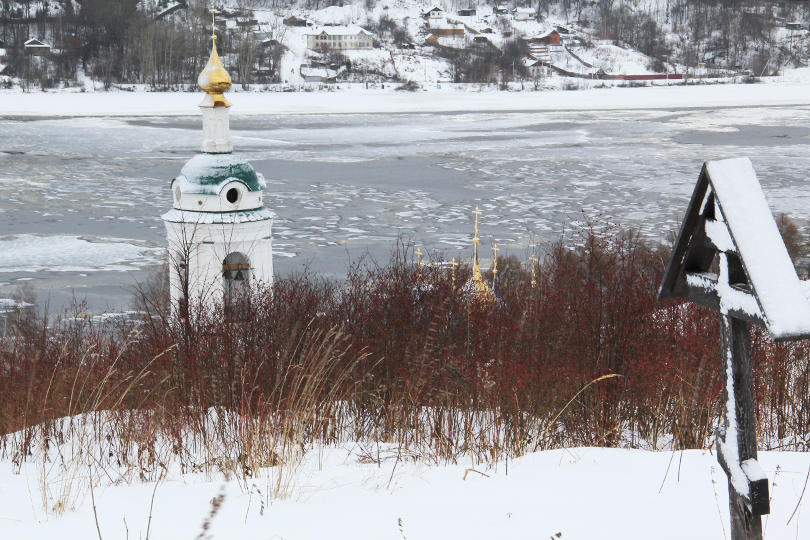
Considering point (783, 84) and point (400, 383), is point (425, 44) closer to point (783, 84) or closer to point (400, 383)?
point (783, 84)

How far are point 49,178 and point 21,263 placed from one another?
39.2ft

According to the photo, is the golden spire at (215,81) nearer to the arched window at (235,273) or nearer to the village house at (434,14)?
the arched window at (235,273)

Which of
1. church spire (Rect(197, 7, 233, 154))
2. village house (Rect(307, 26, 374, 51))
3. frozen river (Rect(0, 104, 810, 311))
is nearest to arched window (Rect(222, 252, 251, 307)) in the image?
church spire (Rect(197, 7, 233, 154))

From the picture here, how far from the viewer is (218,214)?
449 inches

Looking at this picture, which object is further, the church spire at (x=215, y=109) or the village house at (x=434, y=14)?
the village house at (x=434, y=14)

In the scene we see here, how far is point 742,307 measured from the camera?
8.41ft

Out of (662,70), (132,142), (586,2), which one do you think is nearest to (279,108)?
(132,142)

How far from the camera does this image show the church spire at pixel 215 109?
11555mm

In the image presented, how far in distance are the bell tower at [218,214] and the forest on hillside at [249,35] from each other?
6459 cm

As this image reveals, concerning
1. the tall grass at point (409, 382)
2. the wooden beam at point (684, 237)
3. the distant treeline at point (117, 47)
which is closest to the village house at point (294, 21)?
the distant treeline at point (117, 47)

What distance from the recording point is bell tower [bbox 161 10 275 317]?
1139 centimetres

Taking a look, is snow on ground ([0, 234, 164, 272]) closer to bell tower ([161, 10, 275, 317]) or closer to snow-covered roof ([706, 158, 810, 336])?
bell tower ([161, 10, 275, 317])

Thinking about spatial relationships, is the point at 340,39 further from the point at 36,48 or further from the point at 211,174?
the point at 211,174

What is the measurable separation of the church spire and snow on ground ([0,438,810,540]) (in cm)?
776
